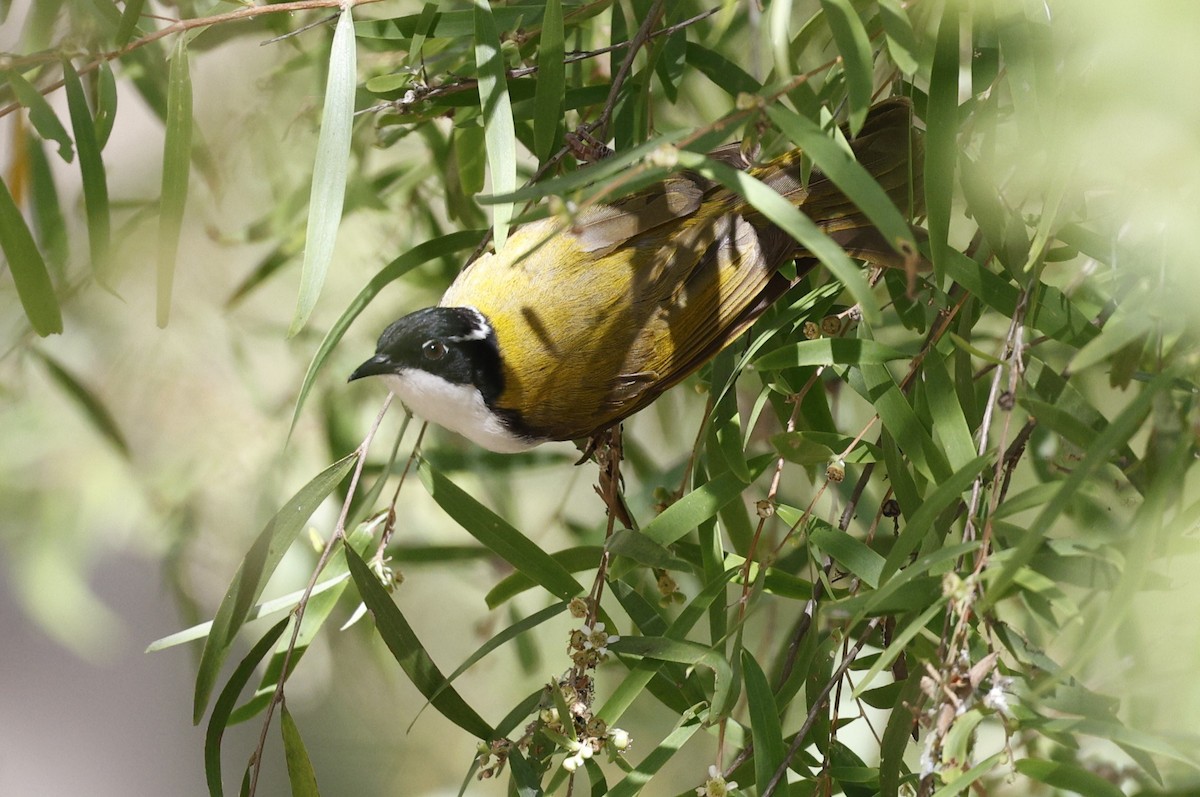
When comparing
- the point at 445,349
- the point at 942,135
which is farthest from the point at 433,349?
the point at 942,135

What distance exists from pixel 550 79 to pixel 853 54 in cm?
37

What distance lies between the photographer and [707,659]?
2.99 feet

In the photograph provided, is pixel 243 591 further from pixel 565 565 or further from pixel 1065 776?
pixel 1065 776

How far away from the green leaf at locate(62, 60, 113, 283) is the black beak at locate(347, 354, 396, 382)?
30 centimetres

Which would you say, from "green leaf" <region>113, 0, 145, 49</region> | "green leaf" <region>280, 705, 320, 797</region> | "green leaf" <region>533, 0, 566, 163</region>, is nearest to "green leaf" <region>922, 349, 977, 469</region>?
"green leaf" <region>533, 0, 566, 163</region>

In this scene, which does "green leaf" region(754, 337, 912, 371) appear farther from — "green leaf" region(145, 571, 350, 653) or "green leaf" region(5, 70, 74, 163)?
"green leaf" region(5, 70, 74, 163)

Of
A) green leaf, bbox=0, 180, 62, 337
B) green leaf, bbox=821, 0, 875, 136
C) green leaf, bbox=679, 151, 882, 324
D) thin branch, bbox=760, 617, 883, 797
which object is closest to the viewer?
green leaf, bbox=679, 151, 882, 324

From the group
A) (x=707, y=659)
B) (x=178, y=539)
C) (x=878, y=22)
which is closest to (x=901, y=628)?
(x=707, y=659)

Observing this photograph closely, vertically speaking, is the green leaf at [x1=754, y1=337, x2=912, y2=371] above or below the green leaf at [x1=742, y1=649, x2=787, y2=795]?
above

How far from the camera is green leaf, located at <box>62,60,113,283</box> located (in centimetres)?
109

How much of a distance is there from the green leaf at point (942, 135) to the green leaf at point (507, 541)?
0.46 metres

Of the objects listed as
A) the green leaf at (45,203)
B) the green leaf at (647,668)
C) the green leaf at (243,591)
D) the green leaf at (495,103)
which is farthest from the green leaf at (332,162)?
the green leaf at (45,203)

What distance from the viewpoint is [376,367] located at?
4.08ft

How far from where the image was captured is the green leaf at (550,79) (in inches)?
39.6
